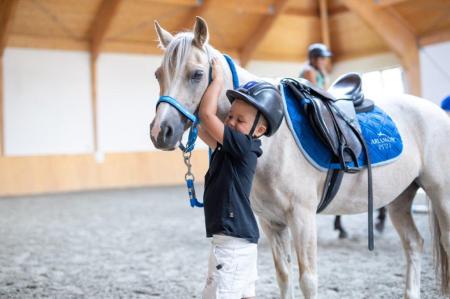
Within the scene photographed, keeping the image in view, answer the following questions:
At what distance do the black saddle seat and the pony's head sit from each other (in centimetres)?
92

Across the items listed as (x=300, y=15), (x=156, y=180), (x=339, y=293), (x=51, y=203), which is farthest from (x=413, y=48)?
(x=339, y=293)

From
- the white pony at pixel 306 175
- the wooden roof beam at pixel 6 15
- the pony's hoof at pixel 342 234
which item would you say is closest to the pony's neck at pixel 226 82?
the white pony at pixel 306 175

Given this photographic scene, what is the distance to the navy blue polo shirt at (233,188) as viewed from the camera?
6.38ft

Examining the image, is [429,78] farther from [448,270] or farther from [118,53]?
[448,270]

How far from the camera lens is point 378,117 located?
2701 millimetres

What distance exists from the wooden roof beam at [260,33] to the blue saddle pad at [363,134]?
13.6m

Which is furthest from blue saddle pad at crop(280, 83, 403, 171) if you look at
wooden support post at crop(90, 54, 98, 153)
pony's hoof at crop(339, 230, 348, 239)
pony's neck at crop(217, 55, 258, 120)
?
wooden support post at crop(90, 54, 98, 153)

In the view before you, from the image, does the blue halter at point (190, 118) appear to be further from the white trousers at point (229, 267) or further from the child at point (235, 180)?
the white trousers at point (229, 267)

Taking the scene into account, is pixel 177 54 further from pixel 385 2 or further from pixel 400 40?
pixel 400 40

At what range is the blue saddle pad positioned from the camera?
2324 mm

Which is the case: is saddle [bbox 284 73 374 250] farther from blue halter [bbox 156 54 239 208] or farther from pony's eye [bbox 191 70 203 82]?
pony's eye [bbox 191 70 203 82]

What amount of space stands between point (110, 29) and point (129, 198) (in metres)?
6.14

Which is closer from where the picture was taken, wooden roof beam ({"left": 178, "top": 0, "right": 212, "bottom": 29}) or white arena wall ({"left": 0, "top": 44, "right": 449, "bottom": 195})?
white arena wall ({"left": 0, "top": 44, "right": 449, "bottom": 195})

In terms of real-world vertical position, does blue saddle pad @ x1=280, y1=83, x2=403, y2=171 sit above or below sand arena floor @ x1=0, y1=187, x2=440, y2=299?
above
